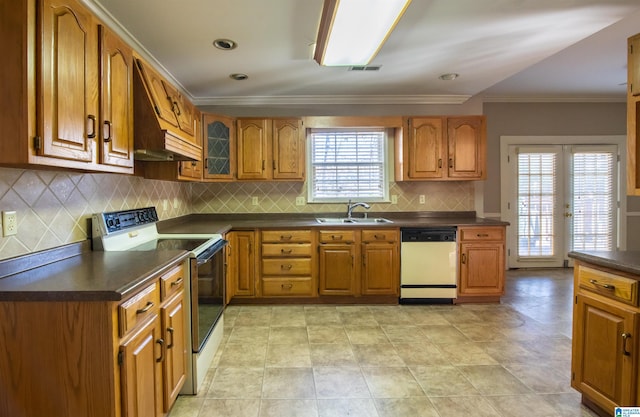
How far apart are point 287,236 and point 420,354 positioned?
172 centimetres

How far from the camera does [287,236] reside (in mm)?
3520

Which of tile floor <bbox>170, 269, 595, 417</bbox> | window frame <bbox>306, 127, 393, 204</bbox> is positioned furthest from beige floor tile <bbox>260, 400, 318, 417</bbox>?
window frame <bbox>306, 127, 393, 204</bbox>

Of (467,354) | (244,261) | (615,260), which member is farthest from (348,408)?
(244,261)

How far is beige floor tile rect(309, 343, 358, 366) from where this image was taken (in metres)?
2.34

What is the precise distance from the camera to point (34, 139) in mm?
1187

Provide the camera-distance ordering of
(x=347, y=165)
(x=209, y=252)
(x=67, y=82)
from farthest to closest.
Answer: (x=347, y=165)
(x=209, y=252)
(x=67, y=82)

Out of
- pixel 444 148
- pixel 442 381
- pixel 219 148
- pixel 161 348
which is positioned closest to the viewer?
pixel 161 348

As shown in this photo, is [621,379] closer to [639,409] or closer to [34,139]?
[639,409]

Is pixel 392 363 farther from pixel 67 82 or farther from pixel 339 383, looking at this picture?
pixel 67 82

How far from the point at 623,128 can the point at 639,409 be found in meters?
5.06

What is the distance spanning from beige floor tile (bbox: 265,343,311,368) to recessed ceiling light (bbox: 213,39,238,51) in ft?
7.84

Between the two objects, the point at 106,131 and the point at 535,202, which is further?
the point at 535,202

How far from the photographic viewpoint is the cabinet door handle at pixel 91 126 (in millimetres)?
1482

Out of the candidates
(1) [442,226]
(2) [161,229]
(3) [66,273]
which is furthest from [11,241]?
(1) [442,226]
